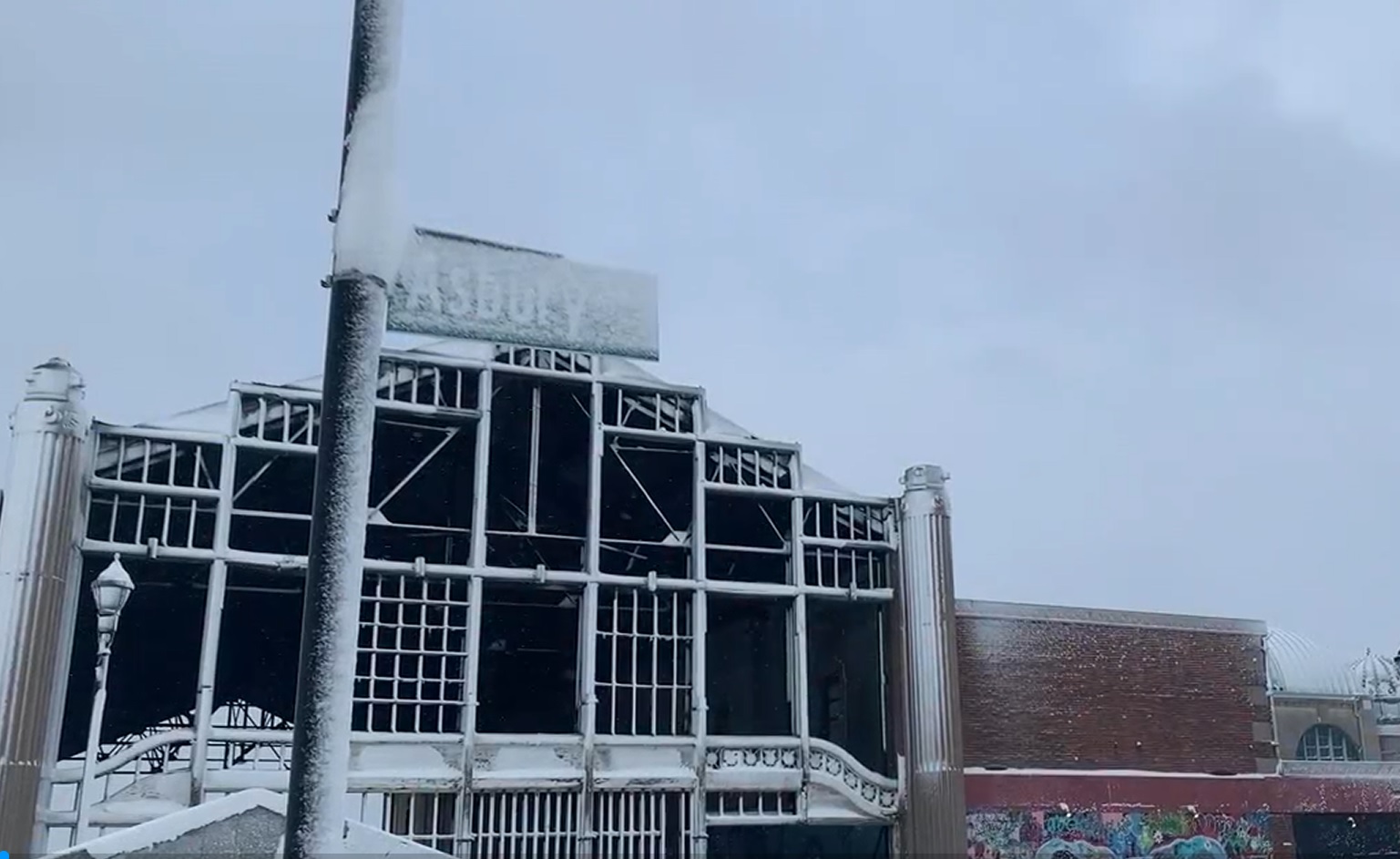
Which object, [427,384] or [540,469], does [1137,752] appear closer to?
[540,469]

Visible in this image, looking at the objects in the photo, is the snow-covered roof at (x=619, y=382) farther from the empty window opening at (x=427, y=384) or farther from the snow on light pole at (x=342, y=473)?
the snow on light pole at (x=342, y=473)

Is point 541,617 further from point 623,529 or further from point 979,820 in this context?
point 979,820

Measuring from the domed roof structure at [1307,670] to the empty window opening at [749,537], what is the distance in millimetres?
22887

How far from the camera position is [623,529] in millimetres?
23109

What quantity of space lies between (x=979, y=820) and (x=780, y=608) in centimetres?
509

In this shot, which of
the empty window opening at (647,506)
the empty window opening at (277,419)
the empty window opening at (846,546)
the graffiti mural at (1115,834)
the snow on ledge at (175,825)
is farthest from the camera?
the empty window opening at (846,546)

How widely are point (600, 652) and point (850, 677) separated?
5.26m

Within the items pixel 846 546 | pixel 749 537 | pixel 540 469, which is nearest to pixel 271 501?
pixel 540 469

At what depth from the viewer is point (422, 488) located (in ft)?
75.9

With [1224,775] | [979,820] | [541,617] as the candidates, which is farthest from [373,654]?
[1224,775]

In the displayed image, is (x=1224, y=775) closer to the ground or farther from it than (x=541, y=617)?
closer to the ground

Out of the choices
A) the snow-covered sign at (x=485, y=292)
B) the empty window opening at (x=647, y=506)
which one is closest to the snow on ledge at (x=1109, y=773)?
the empty window opening at (x=647, y=506)

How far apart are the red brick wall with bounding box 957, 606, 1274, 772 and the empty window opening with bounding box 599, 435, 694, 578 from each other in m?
5.57

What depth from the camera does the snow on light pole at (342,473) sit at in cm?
611
